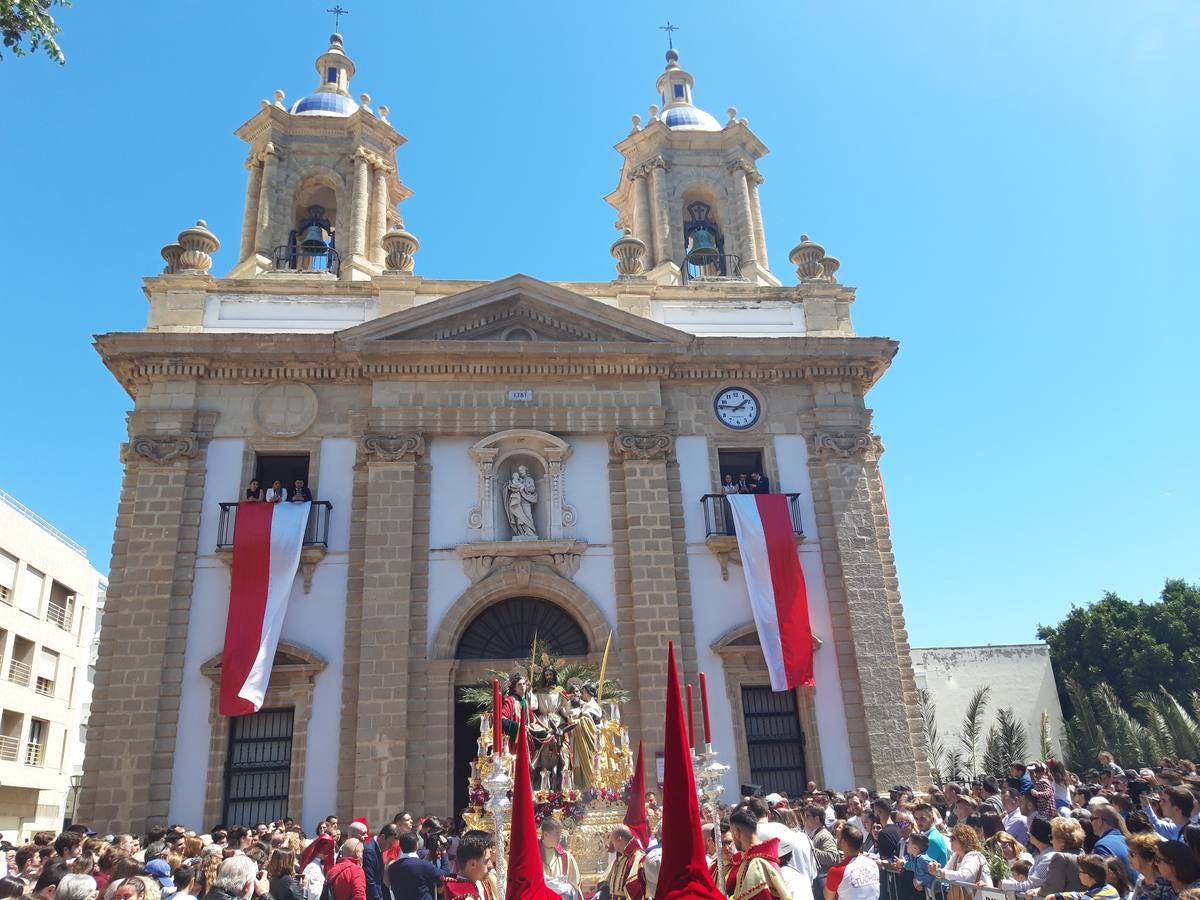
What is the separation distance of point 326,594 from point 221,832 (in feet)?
17.9

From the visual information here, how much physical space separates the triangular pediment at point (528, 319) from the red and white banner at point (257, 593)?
4.49 meters

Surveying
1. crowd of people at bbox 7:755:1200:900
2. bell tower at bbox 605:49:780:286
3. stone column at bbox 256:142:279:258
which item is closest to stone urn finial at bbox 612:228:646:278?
bell tower at bbox 605:49:780:286

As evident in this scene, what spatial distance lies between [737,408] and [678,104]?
1177 centimetres

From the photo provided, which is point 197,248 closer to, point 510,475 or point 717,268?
point 510,475

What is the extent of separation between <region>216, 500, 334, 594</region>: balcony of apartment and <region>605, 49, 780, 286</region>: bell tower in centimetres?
1001

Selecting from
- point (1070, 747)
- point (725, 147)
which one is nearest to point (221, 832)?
point (725, 147)

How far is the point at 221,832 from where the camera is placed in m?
13.1

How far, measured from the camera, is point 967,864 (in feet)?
25.9

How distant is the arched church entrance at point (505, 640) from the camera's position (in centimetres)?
1769

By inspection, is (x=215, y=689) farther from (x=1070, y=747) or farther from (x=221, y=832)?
(x=1070, y=747)

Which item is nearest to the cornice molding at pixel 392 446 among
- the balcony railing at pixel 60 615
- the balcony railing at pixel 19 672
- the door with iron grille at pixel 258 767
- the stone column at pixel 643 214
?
the door with iron grille at pixel 258 767

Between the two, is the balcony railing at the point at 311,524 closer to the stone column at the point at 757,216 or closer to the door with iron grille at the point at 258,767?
the door with iron grille at the point at 258,767

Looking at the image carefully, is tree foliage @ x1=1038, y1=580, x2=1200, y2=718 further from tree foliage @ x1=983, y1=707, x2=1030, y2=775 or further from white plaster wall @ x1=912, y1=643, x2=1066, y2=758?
tree foliage @ x1=983, y1=707, x2=1030, y2=775

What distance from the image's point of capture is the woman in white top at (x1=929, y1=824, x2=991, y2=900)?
7.86m
